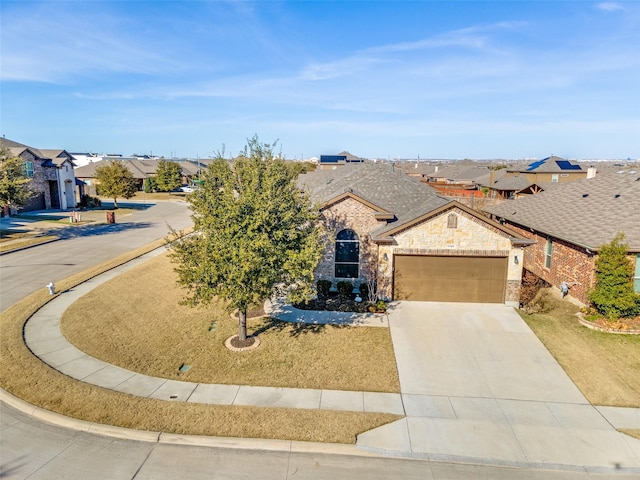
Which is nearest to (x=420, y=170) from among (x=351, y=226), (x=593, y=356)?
(x=351, y=226)

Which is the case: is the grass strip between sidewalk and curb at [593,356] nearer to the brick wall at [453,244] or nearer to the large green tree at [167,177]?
the brick wall at [453,244]

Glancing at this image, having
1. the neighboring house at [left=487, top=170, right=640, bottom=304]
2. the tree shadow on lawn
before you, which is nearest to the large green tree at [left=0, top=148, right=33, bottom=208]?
the tree shadow on lawn

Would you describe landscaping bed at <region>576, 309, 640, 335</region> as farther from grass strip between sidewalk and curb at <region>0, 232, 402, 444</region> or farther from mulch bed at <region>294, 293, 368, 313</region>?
grass strip between sidewalk and curb at <region>0, 232, 402, 444</region>

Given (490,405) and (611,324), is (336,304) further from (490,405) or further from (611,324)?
(611,324)

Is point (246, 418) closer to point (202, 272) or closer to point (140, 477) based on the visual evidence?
point (140, 477)

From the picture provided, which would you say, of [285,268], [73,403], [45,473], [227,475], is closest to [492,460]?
[227,475]

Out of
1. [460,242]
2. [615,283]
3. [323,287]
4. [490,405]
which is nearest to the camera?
[490,405]

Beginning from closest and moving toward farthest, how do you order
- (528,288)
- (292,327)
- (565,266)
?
(292,327) < (528,288) < (565,266)

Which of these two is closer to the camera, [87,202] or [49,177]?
[49,177]
